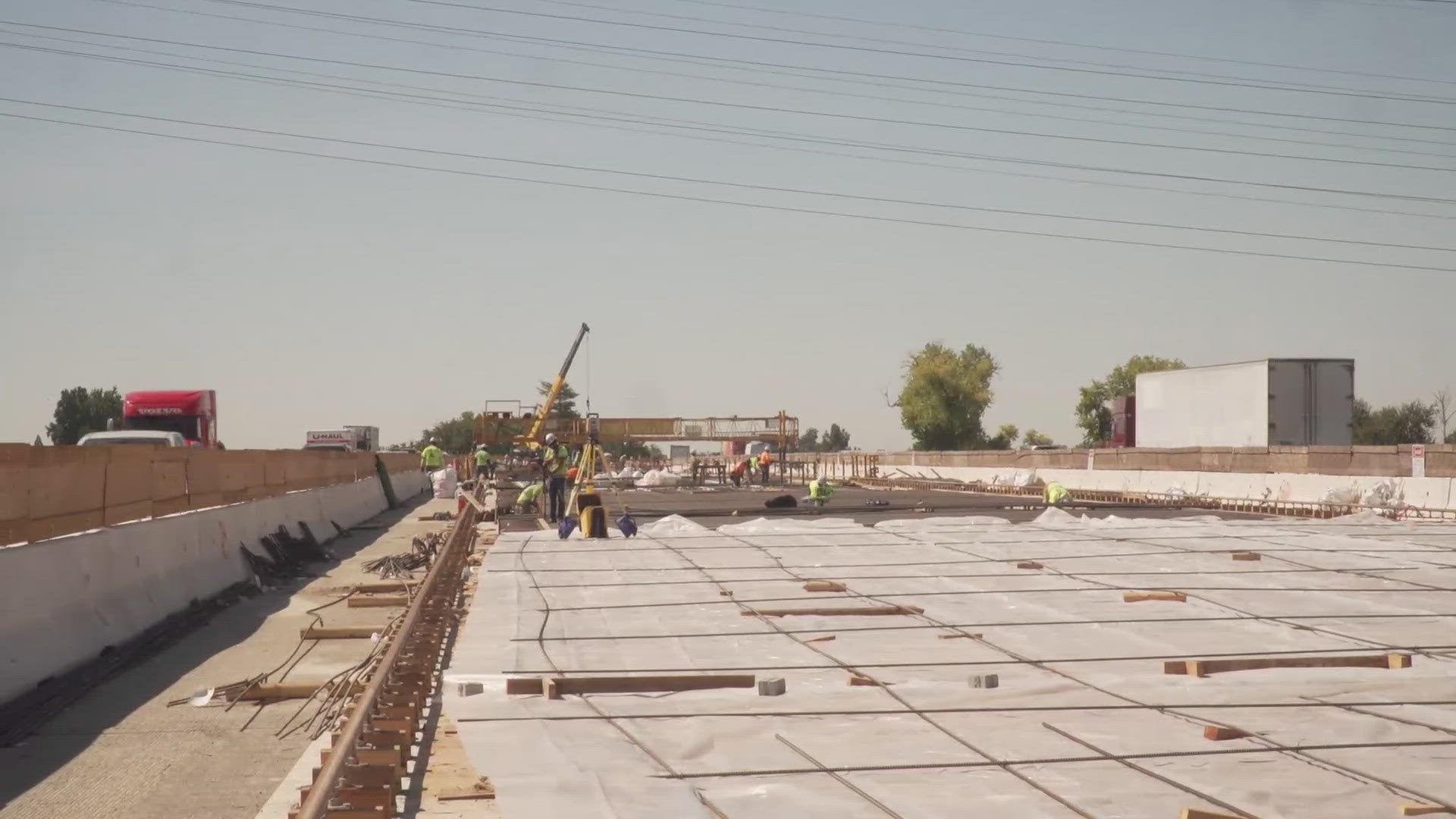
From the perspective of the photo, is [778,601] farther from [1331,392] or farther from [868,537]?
[1331,392]

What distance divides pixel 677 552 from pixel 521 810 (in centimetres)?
1324

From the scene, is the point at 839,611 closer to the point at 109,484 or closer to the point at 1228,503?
the point at 109,484

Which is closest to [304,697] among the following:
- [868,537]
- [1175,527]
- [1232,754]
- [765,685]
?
[765,685]

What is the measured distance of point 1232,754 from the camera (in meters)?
7.57

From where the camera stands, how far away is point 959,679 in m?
9.93

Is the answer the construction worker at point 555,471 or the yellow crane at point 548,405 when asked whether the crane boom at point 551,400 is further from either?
the construction worker at point 555,471

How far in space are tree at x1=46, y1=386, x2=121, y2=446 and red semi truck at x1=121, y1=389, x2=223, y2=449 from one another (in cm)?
12095

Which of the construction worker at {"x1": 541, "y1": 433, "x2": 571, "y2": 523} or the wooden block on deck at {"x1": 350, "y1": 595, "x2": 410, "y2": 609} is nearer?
the wooden block on deck at {"x1": 350, "y1": 595, "x2": 410, "y2": 609}

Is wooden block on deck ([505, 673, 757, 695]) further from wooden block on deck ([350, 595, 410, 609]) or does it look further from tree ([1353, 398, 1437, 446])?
tree ([1353, 398, 1437, 446])

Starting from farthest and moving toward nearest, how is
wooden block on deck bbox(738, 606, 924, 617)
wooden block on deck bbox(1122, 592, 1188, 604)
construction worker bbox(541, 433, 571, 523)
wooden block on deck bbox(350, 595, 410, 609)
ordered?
construction worker bbox(541, 433, 571, 523), wooden block on deck bbox(350, 595, 410, 609), wooden block on deck bbox(1122, 592, 1188, 604), wooden block on deck bbox(738, 606, 924, 617)

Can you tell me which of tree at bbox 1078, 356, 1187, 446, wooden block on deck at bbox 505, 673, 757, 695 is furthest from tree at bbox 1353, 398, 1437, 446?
wooden block on deck at bbox 505, 673, 757, 695

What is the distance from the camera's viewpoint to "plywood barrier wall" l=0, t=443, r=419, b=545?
11.6 meters

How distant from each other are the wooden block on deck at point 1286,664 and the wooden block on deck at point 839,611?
377 cm

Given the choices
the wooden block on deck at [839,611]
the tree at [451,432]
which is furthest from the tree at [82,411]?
the wooden block on deck at [839,611]
